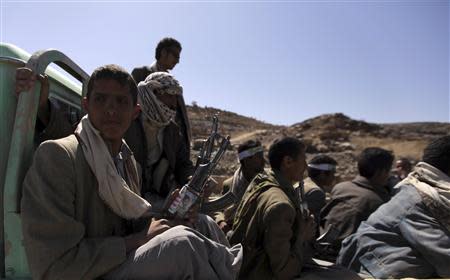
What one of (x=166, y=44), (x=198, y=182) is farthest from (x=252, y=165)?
(x=198, y=182)

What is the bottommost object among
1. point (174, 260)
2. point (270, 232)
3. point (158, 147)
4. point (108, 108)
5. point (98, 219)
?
point (270, 232)

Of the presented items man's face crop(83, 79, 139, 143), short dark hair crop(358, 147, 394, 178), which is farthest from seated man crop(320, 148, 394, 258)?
man's face crop(83, 79, 139, 143)

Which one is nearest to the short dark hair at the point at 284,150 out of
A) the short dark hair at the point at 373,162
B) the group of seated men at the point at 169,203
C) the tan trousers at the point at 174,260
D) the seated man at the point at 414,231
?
the group of seated men at the point at 169,203

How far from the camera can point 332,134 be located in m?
27.4

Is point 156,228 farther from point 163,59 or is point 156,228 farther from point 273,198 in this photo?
point 163,59

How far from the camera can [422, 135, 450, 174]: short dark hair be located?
12.8ft

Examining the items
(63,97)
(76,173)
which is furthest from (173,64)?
(76,173)

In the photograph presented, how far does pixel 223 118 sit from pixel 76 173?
114 feet

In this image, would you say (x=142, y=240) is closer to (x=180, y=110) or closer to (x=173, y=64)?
(x=180, y=110)

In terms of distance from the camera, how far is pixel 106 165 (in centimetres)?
203

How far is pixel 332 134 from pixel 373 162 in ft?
75.2

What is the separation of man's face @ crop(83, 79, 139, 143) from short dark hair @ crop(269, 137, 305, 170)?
1.64m

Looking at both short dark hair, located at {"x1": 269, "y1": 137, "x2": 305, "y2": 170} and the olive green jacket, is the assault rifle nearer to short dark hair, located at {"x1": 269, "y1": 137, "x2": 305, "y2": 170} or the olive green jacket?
the olive green jacket

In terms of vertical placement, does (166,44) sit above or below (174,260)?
above
